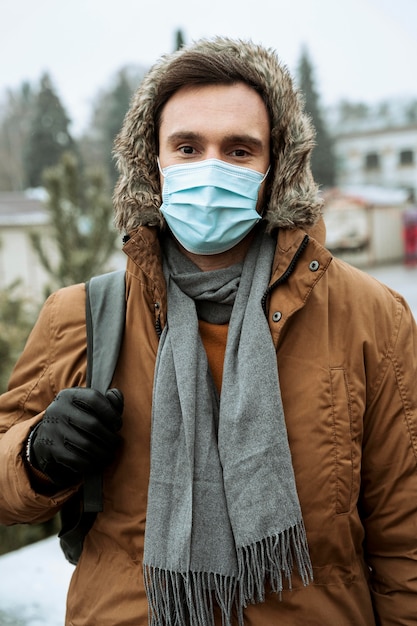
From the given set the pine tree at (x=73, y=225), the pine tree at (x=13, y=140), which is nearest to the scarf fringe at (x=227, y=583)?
the pine tree at (x=73, y=225)

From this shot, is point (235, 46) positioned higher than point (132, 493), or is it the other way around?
point (235, 46)

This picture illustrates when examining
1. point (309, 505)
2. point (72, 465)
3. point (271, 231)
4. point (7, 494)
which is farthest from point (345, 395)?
point (7, 494)

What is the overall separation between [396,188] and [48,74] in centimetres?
2585

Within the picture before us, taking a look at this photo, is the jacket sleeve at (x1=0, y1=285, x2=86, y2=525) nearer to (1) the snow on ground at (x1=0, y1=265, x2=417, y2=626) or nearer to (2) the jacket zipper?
(2) the jacket zipper

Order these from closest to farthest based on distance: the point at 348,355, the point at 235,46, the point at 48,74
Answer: the point at 348,355 < the point at 235,46 < the point at 48,74

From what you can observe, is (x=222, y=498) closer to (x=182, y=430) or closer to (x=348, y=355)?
(x=182, y=430)

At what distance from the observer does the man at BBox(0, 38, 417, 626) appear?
1498 mm

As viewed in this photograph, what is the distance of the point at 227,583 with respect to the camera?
150cm

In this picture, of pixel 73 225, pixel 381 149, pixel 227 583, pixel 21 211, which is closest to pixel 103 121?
pixel 21 211

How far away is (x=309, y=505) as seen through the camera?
1.55m

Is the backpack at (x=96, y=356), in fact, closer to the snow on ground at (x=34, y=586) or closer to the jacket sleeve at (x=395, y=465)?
the jacket sleeve at (x=395, y=465)

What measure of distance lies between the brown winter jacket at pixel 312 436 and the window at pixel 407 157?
35.1 meters

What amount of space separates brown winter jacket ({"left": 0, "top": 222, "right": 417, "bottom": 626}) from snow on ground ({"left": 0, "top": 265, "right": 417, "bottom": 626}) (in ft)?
3.02

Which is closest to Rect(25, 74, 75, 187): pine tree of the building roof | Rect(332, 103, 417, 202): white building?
the building roof
